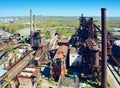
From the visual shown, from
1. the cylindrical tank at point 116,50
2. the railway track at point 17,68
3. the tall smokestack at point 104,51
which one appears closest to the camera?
the tall smokestack at point 104,51

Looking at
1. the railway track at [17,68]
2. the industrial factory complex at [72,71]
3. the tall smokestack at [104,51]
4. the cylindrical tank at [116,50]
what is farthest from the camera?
the cylindrical tank at [116,50]

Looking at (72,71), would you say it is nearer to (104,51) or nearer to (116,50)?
(104,51)

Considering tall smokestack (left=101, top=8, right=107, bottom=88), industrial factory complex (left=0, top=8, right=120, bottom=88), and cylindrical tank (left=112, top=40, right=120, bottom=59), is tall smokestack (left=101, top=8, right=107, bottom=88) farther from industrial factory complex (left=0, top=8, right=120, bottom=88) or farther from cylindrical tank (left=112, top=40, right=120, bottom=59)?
cylindrical tank (left=112, top=40, right=120, bottom=59)

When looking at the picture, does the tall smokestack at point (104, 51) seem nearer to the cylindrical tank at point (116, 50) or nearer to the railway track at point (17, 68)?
the railway track at point (17, 68)

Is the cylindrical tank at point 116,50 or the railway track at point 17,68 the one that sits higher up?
the cylindrical tank at point 116,50

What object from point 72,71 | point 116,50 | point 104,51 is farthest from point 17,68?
point 116,50

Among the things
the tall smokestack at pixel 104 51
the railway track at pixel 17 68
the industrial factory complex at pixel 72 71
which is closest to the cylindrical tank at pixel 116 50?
the industrial factory complex at pixel 72 71

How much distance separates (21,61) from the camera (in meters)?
29.0

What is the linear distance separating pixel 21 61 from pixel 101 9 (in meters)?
14.6

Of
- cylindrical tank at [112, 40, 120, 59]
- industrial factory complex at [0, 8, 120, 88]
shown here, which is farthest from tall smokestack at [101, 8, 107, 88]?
cylindrical tank at [112, 40, 120, 59]

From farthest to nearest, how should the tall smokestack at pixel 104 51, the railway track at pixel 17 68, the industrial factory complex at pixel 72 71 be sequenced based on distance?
the railway track at pixel 17 68 → the industrial factory complex at pixel 72 71 → the tall smokestack at pixel 104 51

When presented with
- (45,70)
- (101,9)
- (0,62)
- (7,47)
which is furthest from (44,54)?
(101,9)

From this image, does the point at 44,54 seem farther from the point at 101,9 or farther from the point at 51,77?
the point at 101,9

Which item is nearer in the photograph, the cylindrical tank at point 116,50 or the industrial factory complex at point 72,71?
the industrial factory complex at point 72,71
